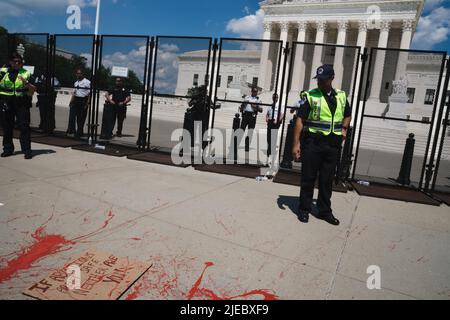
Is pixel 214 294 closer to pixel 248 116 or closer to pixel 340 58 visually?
pixel 248 116

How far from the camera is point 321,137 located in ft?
14.9

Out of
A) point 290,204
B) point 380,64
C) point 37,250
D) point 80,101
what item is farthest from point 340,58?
point 37,250

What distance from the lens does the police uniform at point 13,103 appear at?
22.5ft

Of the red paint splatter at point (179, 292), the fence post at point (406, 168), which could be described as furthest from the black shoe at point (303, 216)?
the fence post at point (406, 168)

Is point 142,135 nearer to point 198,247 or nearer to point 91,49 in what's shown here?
point 91,49

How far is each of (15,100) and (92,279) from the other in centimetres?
590

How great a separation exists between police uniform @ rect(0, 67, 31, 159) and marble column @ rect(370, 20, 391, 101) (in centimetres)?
4648

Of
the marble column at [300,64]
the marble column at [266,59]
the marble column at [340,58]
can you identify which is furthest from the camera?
the marble column at [266,59]

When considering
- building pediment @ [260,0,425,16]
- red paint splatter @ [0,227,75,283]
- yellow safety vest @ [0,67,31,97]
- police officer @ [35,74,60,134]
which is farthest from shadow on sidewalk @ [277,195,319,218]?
building pediment @ [260,0,425,16]

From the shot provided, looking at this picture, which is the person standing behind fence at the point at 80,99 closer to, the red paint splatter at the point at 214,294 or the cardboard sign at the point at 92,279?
the cardboard sign at the point at 92,279

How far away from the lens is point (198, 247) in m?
3.51

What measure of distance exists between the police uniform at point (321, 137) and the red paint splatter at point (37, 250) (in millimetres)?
2848
